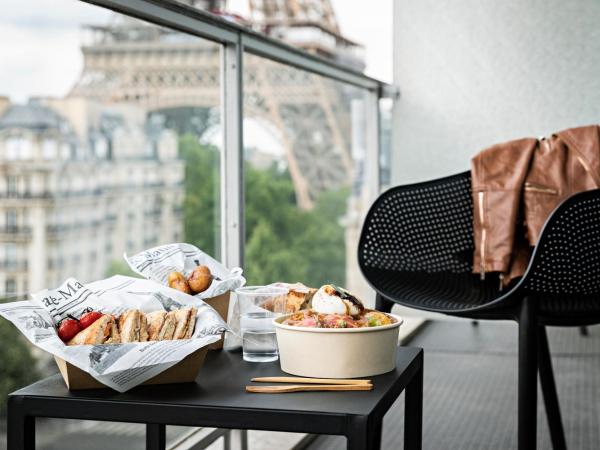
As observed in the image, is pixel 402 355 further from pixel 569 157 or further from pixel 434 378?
pixel 434 378

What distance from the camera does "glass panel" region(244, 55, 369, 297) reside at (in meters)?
10.5

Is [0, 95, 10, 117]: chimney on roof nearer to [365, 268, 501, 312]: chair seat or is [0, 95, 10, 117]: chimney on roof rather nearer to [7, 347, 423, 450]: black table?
[365, 268, 501, 312]: chair seat

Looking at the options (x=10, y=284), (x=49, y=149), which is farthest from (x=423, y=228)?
(x=49, y=149)

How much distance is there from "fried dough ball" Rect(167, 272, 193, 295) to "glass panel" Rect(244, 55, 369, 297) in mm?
7878

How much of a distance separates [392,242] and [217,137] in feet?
1.46

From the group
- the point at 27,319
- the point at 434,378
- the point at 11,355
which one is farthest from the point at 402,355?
the point at 434,378

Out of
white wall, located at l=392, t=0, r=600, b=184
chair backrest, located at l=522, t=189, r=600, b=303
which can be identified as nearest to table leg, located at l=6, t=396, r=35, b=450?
chair backrest, located at l=522, t=189, r=600, b=303

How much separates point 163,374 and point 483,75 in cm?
272

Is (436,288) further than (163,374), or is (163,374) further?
(436,288)

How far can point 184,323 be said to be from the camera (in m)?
0.90

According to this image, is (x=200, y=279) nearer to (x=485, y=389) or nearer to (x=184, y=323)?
(x=184, y=323)

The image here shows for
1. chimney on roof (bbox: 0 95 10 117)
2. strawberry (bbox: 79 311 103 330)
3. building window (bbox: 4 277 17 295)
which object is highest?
chimney on roof (bbox: 0 95 10 117)

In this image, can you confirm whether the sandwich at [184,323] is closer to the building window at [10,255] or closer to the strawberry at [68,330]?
the strawberry at [68,330]

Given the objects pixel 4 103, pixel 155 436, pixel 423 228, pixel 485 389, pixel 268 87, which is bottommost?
pixel 485 389
